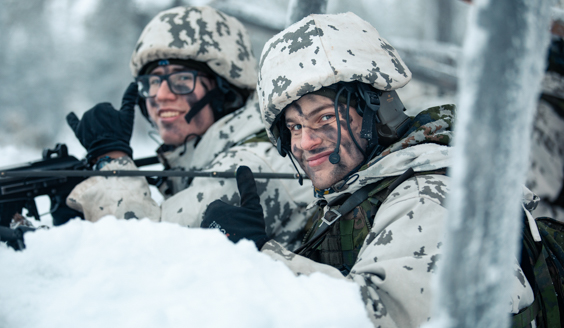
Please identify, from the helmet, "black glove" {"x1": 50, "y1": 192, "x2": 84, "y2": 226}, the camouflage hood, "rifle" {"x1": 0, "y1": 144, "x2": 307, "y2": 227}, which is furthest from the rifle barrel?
the helmet

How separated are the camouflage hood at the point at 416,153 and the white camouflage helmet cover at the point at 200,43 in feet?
4.52

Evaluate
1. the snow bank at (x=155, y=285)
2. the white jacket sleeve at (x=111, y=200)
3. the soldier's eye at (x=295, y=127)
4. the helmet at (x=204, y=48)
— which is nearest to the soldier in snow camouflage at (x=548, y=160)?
the helmet at (x=204, y=48)

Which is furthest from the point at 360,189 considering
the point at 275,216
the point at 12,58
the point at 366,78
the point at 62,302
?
the point at 12,58

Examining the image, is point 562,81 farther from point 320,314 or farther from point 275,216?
point 320,314

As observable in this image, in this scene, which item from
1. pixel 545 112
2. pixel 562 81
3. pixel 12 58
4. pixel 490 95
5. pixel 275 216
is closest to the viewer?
pixel 490 95

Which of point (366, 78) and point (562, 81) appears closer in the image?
point (366, 78)

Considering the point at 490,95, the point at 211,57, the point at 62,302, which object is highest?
the point at 211,57

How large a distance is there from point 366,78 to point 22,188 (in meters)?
1.90

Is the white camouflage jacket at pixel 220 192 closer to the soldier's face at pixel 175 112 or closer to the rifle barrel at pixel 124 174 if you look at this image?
the rifle barrel at pixel 124 174

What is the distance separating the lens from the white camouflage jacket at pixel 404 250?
128cm

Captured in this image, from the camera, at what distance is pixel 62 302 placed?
3.65 feet

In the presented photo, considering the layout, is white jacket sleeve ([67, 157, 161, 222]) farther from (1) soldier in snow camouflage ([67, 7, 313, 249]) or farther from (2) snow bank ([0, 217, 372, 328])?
(2) snow bank ([0, 217, 372, 328])

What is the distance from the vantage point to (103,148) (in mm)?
2729

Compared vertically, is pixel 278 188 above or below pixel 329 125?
below
